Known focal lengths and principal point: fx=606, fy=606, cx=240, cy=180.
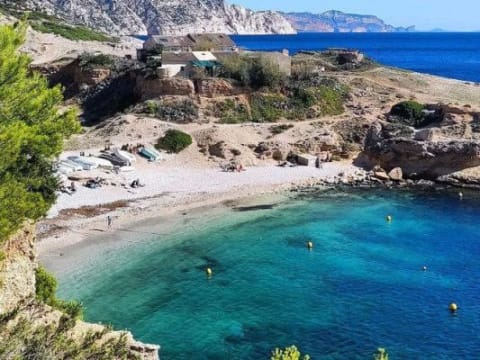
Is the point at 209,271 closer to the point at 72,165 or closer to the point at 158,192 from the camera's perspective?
the point at 158,192

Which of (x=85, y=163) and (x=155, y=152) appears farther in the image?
(x=155, y=152)

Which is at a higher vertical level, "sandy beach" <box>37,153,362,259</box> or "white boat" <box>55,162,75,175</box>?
"white boat" <box>55,162,75,175</box>

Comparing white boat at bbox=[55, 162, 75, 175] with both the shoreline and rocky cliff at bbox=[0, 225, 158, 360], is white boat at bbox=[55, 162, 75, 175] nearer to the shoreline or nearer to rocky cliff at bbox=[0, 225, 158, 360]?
the shoreline

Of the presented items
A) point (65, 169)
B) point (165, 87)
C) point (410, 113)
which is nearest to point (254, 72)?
point (165, 87)

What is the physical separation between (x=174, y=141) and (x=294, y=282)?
27.1m

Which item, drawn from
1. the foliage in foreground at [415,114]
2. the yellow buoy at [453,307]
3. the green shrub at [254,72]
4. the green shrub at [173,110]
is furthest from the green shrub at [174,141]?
the yellow buoy at [453,307]

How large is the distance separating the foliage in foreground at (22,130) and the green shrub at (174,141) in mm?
35170

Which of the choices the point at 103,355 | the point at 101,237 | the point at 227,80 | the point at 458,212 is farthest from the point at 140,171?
the point at 103,355

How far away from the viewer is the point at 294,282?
106 ft

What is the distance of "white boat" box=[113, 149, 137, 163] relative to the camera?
51450 millimetres

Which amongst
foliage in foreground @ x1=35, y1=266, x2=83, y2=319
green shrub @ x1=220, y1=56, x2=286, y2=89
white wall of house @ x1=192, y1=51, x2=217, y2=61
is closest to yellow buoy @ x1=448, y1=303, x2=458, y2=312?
foliage in foreground @ x1=35, y1=266, x2=83, y2=319

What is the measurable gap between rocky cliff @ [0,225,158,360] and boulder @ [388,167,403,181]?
39.3 m

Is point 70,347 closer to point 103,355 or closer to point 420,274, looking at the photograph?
point 103,355

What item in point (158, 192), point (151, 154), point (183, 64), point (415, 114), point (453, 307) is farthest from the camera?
point (183, 64)
